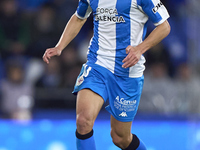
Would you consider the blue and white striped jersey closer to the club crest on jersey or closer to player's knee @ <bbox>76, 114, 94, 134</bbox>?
the club crest on jersey

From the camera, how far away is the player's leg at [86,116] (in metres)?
3.56

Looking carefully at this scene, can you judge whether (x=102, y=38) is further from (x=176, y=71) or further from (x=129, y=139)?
(x=176, y=71)

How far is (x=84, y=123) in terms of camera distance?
3566 millimetres

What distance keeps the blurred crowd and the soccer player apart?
7.49ft

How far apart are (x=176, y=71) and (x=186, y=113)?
1348 mm

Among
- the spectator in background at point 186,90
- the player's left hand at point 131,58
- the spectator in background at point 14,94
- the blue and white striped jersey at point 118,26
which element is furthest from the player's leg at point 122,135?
the spectator in background at point 14,94

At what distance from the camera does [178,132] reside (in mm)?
5762

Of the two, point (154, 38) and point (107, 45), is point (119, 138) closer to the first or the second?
point (107, 45)

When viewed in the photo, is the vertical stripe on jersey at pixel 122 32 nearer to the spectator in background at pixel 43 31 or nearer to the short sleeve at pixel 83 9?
the short sleeve at pixel 83 9

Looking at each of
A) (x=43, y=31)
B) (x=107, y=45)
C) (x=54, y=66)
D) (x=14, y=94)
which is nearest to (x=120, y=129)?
(x=107, y=45)

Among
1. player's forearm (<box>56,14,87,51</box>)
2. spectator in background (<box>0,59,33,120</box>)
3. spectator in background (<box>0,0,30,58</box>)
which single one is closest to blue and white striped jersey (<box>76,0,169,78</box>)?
player's forearm (<box>56,14,87,51</box>)

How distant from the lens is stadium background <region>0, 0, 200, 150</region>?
5.61 meters

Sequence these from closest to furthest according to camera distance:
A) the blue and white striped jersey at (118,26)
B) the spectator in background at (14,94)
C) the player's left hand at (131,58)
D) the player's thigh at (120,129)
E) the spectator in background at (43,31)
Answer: the player's left hand at (131,58), the blue and white striped jersey at (118,26), the player's thigh at (120,129), the spectator in background at (14,94), the spectator in background at (43,31)

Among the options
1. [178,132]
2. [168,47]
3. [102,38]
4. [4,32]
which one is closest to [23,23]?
[4,32]
